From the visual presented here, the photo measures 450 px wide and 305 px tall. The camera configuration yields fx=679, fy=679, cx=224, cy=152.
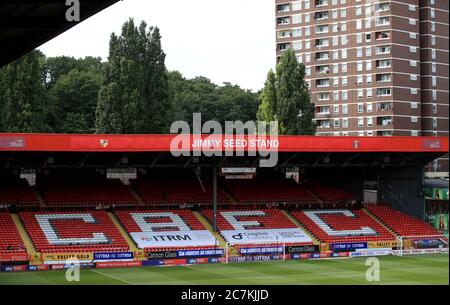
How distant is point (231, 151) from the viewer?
1604 inches

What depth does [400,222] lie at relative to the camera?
4672 centimetres

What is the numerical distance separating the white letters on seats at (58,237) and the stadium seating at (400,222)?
1960 cm

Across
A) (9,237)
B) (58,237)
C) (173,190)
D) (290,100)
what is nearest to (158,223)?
(173,190)

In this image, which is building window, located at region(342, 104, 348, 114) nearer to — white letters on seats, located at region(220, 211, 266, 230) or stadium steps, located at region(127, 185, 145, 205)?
white letters on seats, located at region(220, 211, 266, 230)

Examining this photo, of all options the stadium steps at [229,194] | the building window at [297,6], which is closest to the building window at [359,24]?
the building window at [297,6]

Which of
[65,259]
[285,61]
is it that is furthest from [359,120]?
[65,259]

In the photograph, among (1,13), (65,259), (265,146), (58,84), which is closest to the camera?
(1,13)

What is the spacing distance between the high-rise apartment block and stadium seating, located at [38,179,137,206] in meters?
53.2

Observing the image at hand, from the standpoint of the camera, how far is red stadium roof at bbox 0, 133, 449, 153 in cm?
3569

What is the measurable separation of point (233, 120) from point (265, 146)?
193 feet

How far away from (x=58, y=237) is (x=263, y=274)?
1176 centimetres

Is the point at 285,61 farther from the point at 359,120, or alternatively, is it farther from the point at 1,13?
the point at 1,13

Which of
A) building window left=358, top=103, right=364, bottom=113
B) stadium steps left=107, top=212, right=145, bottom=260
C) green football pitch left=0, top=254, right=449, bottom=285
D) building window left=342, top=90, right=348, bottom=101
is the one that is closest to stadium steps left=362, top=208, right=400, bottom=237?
green football pitch left=0, top=254, right=449, bottom=285

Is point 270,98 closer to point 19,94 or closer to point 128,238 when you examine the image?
point 19,94
